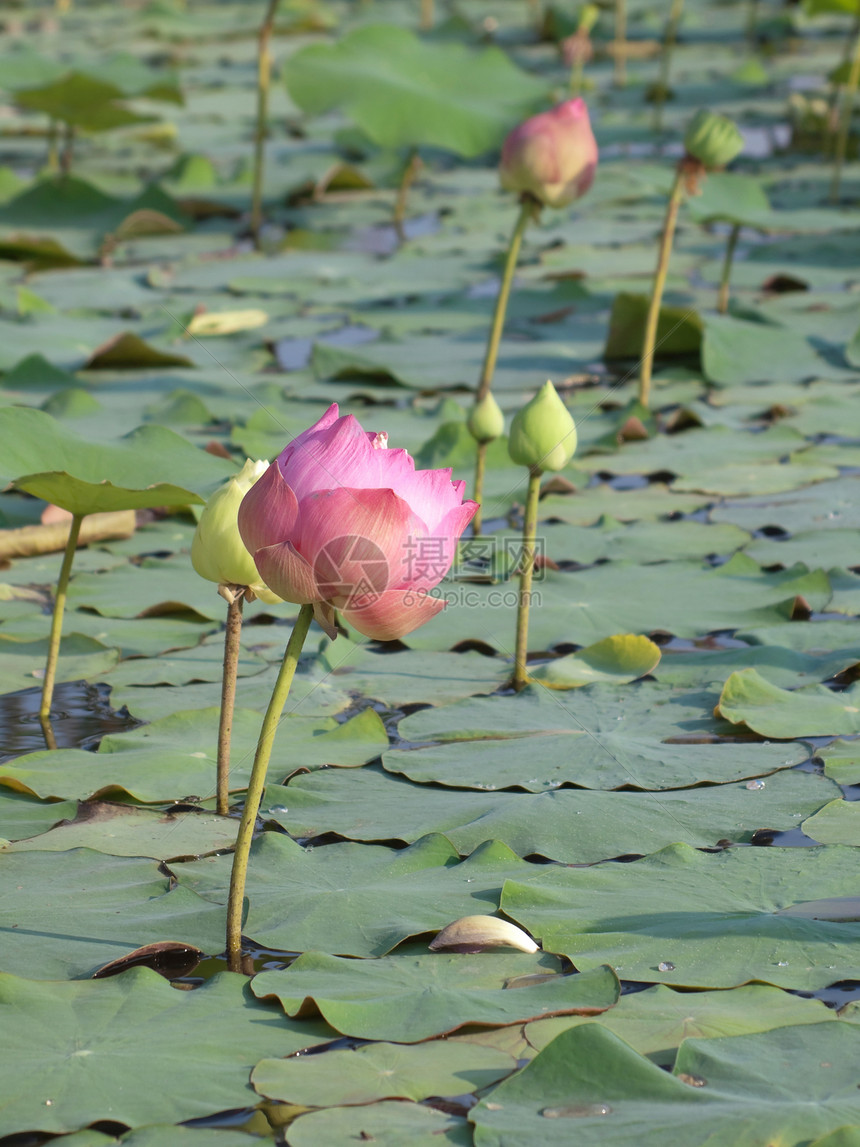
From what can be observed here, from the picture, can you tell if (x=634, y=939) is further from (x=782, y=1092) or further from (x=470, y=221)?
(x=470, y=221)

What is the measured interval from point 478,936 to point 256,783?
30 cm

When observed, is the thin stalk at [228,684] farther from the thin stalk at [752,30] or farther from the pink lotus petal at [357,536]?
the thin stalk at [752,30]

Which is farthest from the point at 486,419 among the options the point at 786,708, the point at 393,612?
the point at 393,612

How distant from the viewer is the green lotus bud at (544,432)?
1.89m

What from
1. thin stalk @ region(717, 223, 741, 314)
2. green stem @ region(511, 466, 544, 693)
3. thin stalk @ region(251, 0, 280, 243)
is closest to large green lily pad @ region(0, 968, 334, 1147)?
green stem @ region(511, 466, 544, 693)

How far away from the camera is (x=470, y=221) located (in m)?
5.44

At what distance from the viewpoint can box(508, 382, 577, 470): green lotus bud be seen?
1.89 m

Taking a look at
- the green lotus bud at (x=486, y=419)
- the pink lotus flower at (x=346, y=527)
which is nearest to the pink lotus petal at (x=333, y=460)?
the pink lotus flower at (x=346, y=527)

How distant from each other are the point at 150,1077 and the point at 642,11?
10.7 m

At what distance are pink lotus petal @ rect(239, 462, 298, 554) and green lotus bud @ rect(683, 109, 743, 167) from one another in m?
2.41

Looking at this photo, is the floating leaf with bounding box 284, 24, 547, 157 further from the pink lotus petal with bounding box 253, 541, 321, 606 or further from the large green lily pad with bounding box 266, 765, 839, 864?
the pink lotus petal with bounding box 253, 541, 321, 606

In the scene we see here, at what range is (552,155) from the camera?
2.92 meters

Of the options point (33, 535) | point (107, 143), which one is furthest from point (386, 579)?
point (107, 143)

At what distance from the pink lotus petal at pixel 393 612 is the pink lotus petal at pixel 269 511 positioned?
0.10 meters
